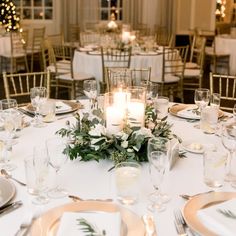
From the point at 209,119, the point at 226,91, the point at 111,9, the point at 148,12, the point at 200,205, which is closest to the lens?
the point at 200,205

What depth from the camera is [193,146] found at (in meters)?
2.08

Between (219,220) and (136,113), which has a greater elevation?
(136,113)

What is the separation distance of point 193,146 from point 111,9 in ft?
28.4

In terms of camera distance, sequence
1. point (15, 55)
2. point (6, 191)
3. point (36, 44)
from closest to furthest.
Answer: point (6, 191) < point (15, 55) < point (36, 44)

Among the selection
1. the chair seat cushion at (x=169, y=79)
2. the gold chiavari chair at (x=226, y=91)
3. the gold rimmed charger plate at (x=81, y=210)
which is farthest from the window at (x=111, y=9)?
the gold rimmed charger plate at (x=81, y=210)

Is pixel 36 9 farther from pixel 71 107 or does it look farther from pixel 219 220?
pixel 219 220

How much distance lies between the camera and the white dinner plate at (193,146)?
6.64 ft

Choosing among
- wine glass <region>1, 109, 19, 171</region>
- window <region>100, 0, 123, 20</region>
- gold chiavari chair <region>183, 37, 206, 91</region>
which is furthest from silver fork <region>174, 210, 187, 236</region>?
window <region>100, 0, 123, 20</region>

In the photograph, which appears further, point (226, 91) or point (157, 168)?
point (226, 91)

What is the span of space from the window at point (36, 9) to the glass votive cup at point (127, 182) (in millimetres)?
9067

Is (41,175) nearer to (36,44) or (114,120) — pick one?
(114,120)

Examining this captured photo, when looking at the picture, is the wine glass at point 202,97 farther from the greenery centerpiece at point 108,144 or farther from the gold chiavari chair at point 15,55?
the gold chiavari chair at point 15,55

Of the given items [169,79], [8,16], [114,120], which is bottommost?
[169,79]

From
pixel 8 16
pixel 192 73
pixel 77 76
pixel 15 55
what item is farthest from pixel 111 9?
pixel 77 76
